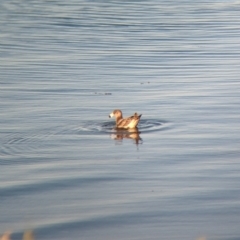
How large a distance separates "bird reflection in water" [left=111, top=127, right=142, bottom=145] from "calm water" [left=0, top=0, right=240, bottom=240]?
0.06m

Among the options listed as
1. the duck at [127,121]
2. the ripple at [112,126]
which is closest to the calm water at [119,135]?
the ripple at [112,126]

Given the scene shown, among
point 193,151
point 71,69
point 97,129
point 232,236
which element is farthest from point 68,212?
point 71,69

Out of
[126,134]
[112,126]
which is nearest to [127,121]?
[126,134]

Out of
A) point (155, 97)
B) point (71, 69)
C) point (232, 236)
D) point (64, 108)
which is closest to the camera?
point (232, 236)

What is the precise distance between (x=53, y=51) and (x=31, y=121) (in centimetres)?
841

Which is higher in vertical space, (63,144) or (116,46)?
(116,46)

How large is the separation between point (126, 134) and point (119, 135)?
0.12 metres

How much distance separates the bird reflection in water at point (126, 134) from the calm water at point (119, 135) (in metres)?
0.06

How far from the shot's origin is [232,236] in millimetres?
8594

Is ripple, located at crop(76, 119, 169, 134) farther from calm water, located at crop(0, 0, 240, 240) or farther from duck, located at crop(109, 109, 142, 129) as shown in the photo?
duck, located at crop(109, 109, 142, 129)

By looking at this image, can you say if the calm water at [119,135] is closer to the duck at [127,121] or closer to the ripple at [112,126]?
the ripple at [112,126]

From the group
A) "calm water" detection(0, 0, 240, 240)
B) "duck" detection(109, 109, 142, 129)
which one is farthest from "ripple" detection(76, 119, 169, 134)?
"duck" detection(109, 109, 142, 129)

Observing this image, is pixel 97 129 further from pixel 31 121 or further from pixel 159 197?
pixel 159 197

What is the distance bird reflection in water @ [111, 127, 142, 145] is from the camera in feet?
43.7
